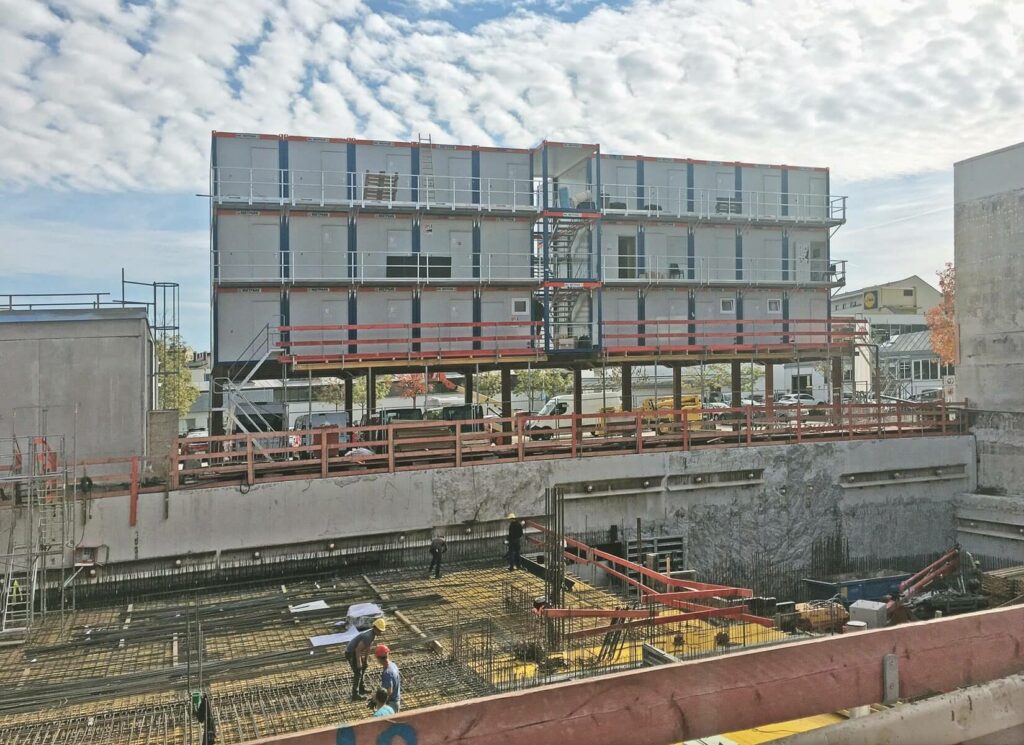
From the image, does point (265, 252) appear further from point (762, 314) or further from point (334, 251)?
point (762, 314)

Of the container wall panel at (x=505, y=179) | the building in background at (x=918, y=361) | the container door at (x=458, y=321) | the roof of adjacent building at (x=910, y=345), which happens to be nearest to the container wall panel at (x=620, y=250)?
the container wall panel at (x=505, y=179)

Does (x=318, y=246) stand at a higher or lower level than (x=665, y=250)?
lower

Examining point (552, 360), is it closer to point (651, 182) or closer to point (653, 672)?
point (651, 182)

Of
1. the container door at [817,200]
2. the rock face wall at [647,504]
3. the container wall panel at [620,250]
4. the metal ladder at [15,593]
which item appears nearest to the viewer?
the metal ladder at [15,593]

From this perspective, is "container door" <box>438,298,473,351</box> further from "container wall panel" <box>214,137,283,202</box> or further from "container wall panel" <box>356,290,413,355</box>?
"container wall panel" <box>214,137,283,202</box>

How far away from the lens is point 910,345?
2313 inches

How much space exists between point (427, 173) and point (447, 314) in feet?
17.9

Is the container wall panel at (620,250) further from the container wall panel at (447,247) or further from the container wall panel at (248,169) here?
the container wall panel at (248,169)

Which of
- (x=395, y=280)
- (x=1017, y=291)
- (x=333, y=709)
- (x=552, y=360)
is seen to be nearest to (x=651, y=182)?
(x=552, y=360)

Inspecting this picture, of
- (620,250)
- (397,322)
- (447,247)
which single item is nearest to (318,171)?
(447,247)

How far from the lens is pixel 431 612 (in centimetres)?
1409

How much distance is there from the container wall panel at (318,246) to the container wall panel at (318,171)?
0.76 meters

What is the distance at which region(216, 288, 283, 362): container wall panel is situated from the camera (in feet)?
85.3

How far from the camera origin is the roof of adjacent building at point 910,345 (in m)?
56.7
